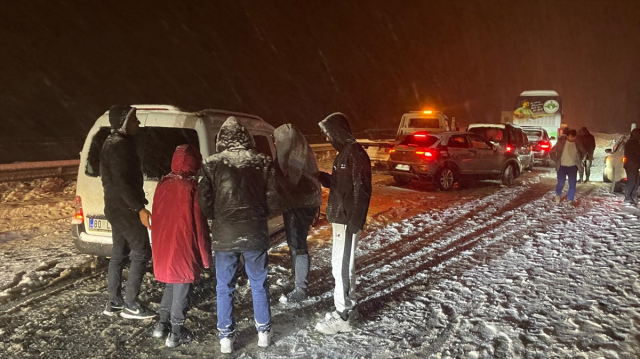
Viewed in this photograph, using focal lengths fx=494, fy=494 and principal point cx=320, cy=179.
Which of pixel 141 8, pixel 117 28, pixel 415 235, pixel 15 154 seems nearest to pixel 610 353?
pixel 415 235

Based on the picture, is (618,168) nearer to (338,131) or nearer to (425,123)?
(425,123)

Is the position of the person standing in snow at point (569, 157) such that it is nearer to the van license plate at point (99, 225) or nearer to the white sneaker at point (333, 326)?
the white sneaker at point (333, 326)

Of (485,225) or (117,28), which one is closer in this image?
(485,225)

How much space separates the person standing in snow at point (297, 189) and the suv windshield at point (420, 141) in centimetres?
823

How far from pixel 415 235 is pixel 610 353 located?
4080 mm

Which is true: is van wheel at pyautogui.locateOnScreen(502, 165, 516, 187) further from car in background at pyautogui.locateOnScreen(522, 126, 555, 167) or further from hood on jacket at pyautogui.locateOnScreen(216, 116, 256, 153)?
hood on jacket at pyautogui.locateOnScreen(216, 116, 256, 153)

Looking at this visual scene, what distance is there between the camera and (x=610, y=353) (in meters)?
3.81

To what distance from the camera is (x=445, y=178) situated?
41.8 ft

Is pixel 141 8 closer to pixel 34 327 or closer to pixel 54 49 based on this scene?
pixel 54 49

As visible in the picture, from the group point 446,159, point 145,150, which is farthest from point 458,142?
point 145,150

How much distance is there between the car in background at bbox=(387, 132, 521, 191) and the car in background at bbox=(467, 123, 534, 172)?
209cm

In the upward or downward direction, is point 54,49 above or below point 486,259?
above

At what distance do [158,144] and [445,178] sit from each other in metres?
9.07

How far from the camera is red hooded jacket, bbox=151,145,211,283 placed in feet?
12.3
